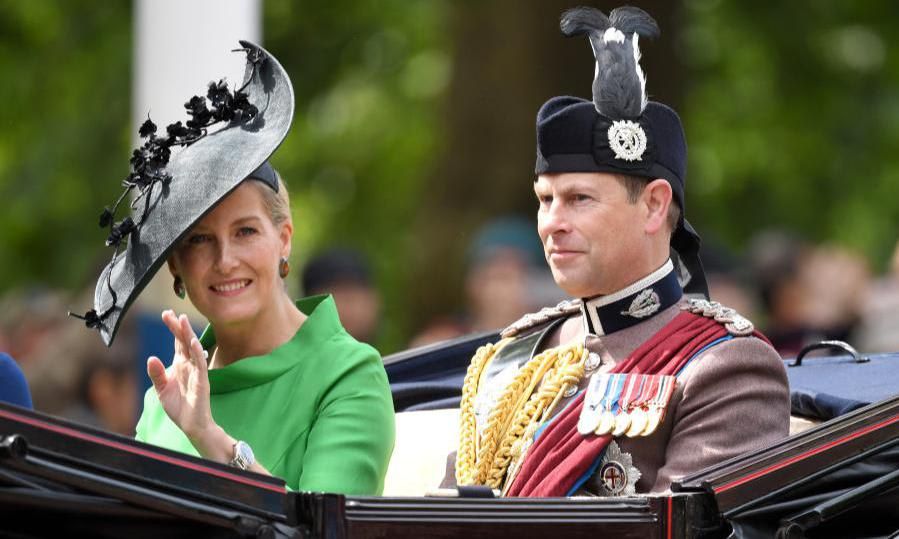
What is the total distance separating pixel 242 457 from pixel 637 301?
0.96 metres

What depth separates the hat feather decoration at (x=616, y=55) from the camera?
12.6 ft

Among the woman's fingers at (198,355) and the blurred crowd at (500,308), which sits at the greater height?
the blurred crowd at (500,308)

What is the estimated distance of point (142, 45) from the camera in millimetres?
7199

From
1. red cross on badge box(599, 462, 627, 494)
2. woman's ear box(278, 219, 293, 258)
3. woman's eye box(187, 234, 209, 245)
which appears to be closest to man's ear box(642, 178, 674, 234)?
red cross on badge box(599, 462, 627, 494)

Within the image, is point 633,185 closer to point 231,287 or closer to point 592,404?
point 592,404

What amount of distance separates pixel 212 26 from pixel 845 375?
3.46m

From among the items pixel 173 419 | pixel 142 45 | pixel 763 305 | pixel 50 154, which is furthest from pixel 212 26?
pixel 50 154

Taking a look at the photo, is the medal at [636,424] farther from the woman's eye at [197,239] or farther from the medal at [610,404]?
the woman's eye at [197,239]

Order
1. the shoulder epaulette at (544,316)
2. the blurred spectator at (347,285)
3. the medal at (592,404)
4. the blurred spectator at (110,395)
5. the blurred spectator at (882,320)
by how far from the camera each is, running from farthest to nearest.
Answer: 1. the blurred spectator at (347,285)
2. the blurred spectator at (882,320)
3. the blurred spectator at (110,395)
4. the shoulder epaulette at (544,316)
5. the medal at (592,404)

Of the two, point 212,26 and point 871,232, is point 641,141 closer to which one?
point 212,26

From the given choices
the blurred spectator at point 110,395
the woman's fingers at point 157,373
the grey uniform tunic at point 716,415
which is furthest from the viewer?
the blurred spectator at point 110,395

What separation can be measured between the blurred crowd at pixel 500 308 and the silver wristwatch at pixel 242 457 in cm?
313

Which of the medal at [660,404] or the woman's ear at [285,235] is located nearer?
the medal at [660,404]

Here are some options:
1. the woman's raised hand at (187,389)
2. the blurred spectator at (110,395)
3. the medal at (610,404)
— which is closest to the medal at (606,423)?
the medal at (610,404)
